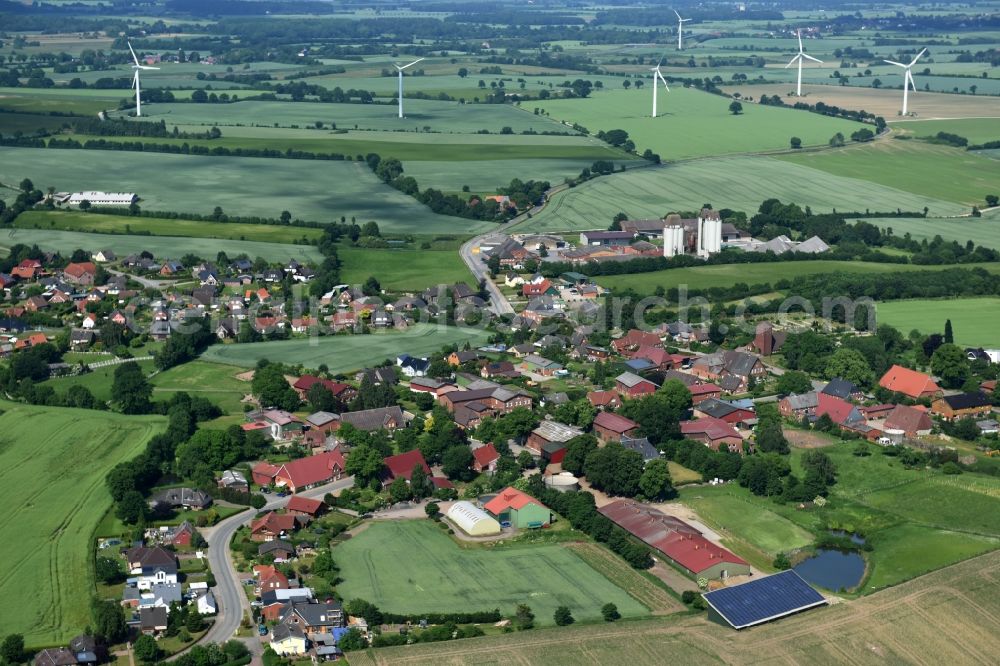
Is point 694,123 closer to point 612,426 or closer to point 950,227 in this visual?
point 950,227

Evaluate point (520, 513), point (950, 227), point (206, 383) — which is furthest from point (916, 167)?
point (520, 513)

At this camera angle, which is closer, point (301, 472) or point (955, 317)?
point (301, 472)

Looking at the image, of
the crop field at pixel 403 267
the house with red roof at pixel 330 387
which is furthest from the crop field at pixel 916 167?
the house with red roof at pixel 330 387

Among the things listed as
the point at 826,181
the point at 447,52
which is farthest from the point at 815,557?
the point at 447,52

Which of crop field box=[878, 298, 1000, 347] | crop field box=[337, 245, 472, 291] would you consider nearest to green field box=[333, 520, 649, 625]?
crop field box=[878, 298, 1000, 347]

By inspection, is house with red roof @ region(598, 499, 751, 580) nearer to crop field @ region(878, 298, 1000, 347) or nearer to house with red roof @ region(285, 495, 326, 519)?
house with red roof @ region(285, 495, 326, 519)

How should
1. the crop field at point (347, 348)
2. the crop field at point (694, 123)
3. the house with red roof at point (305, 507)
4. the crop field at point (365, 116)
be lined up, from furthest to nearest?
the crop field at point (365, 116)
the crop field at point (694, 123)
the crop field at point (347, 348)
the house with red roof at point (305, 507)

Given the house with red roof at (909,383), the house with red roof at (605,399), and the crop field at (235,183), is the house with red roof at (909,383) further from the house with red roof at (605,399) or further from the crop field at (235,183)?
the crop field at (235,183)
